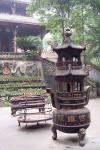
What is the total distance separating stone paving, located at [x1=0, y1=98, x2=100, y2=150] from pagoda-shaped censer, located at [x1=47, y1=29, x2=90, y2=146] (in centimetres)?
37

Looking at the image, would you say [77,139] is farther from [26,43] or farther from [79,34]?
[26,43]

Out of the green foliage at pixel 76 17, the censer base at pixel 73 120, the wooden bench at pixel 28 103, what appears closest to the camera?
the censer base at pixel 73 120

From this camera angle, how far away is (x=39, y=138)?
11000mm

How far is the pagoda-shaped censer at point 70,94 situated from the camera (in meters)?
Answer: 9.98

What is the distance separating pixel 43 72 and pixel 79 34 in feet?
14.8

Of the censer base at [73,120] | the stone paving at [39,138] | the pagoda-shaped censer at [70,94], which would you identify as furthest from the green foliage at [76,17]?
the censer base at [73,120]

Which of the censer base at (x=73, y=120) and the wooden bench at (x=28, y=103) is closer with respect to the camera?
the censer base at (x=73, y=120)

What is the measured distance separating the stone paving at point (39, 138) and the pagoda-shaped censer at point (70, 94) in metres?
0.37

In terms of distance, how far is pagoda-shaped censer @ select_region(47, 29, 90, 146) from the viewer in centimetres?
998

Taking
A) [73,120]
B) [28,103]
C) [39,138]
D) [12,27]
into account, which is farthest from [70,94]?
[12,27]

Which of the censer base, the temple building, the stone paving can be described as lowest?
the stone paving

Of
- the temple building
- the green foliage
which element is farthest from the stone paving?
the temple building

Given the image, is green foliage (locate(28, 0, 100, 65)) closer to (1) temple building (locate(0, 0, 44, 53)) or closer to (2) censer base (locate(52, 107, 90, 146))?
(1) temple building (locate(0, 0, 44, 53))

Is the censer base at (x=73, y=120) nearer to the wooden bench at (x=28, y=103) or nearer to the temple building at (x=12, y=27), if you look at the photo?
the wooden bench at (x=28, y=103)
